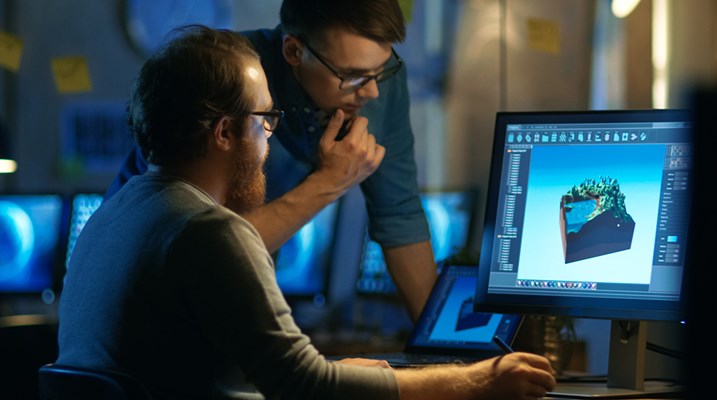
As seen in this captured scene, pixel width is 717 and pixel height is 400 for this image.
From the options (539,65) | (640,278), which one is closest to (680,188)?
(640,278)

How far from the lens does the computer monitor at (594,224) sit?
1640mm

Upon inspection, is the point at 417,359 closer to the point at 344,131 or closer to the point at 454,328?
the point at 454,328

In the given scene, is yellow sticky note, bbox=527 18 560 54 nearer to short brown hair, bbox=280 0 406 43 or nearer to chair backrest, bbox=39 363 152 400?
short brown hair, bbox=280 0 406 43

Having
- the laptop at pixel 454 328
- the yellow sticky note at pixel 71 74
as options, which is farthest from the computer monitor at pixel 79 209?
the laptop at pixel 454 328

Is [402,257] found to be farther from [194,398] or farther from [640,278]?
[194,398]

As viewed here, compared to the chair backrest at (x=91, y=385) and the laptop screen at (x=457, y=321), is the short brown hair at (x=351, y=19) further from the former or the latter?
the chair backrest at (x=91, y=385)

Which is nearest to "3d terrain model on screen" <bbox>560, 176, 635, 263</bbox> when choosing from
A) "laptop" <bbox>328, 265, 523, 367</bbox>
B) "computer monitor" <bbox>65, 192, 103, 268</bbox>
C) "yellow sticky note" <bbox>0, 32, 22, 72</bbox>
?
"laptop" <bbox>328, 265, 523, 367</bbox>

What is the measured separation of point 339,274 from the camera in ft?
14.5

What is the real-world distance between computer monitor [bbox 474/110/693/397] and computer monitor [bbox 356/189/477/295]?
2251 mm

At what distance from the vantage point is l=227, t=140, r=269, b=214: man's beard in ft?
4.94

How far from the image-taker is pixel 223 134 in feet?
4.88

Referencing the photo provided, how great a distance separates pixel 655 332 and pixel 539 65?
256 cm

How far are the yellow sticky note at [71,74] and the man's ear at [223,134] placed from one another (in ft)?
7.44

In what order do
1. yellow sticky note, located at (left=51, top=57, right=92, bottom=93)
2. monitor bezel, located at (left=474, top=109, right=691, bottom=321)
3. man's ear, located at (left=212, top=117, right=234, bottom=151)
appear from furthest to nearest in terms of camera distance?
yellow sticky note, located at (left=51, top=57, right=92, bottom=93) → monitor bezel, located at (left=474, top=109, right=691, bottom=321) → man's ear, located at (left=212, top=117, right=234, bottom=151)
